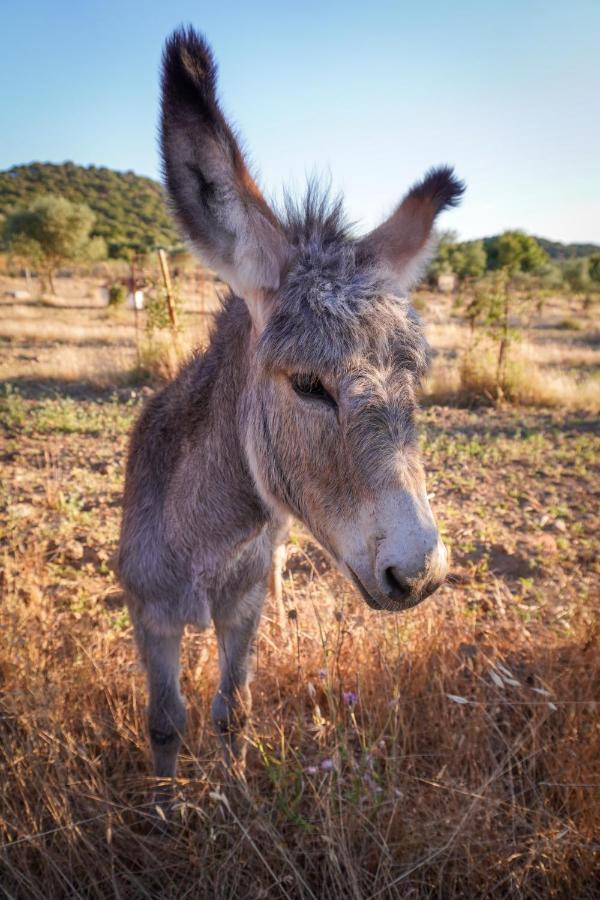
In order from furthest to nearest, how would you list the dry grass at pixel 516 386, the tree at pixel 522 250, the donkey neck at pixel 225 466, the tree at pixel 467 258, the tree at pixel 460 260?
the tree at pixel 467 258 → the tree at pixel 460 260 → the tree at pixel 522 250 → the dry grass at pixel 516 386 → the donkey neck at pixel 225 466

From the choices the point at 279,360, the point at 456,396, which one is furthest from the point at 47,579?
the point at 456,396

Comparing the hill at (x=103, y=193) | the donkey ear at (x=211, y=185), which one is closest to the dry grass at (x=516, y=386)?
the donkey ear at (x=211, y=185)

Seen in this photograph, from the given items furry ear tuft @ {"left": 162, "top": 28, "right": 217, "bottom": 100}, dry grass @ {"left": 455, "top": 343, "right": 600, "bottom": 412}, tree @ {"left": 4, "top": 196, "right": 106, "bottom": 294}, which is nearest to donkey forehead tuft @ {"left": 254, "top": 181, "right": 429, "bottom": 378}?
furry ear tuft @ {"left": 162, "top": 28, "right": 217, "bottom": 100}

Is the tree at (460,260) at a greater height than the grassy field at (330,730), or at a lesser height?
greater

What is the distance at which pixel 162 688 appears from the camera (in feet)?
8.64

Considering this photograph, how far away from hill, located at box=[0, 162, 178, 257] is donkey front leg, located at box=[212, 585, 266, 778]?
63512mm

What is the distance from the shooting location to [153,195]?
92.6 meters

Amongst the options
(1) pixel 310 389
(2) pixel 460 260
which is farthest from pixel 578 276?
(1) pixel 310 389

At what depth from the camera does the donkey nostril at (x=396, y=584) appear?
1480mm

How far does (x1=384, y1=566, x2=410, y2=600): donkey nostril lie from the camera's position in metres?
→ 1.48

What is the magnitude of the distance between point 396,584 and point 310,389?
769 millimetres

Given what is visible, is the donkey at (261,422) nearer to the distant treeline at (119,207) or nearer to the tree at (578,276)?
the tree at (578,276)

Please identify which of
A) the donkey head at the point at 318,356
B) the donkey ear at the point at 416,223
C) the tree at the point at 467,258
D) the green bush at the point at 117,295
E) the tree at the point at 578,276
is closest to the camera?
the donkey head at the point at 318,356

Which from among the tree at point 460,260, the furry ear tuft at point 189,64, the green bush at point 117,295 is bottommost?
the furry ear tuft at point 189,64
